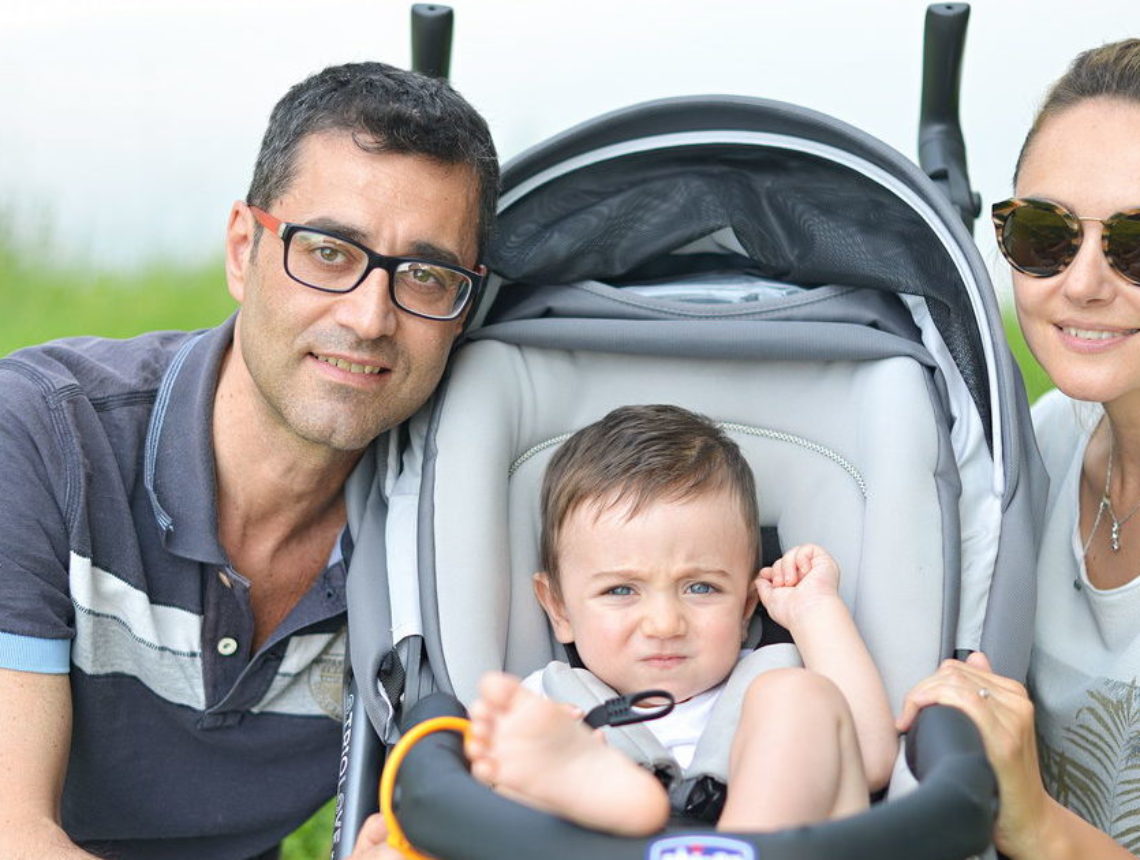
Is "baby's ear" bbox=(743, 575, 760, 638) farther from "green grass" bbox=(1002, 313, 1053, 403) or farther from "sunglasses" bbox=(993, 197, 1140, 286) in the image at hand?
"green grass" bbox=(1002, 313, 1053, 403)

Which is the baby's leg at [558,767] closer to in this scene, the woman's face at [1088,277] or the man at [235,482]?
the man at [235,482]

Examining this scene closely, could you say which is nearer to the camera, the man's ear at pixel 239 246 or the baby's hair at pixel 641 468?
the baby's hair at pixel 641 468

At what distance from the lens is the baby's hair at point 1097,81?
241cm

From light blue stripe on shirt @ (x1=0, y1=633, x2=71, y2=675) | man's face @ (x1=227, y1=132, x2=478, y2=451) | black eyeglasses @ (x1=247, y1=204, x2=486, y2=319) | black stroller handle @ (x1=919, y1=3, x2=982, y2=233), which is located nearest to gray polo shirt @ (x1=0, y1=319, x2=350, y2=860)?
light blue stripe on shirt @ (x1=0, y1=633, x2=71, y2=675)

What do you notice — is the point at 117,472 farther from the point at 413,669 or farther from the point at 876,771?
the point at 876,771

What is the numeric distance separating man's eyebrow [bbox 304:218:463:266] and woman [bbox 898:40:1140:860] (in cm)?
84

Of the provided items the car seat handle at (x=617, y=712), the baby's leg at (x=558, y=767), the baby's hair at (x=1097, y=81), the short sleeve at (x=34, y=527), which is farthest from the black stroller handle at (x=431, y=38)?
the baby's leg at (x=558, y=767)

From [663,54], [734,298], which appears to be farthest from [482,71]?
[734,298]

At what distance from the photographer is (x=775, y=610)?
232 centimetres

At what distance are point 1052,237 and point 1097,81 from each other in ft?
0.93

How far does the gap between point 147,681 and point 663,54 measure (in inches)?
148

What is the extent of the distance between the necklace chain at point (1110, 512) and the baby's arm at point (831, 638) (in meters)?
0.58

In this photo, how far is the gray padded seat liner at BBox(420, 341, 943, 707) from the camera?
7.34 feet

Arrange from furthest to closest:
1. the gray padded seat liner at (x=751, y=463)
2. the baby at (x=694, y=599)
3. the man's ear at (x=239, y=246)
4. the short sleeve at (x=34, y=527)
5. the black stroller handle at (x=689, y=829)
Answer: the man's ear at (x=239, y=246) < the short sleeve at (x=34, y=527) < the gray padded seat liner at (x=751, y=463) < the baby at (x=694, y=599) < the black stroller handle at (x=689, y=829)
